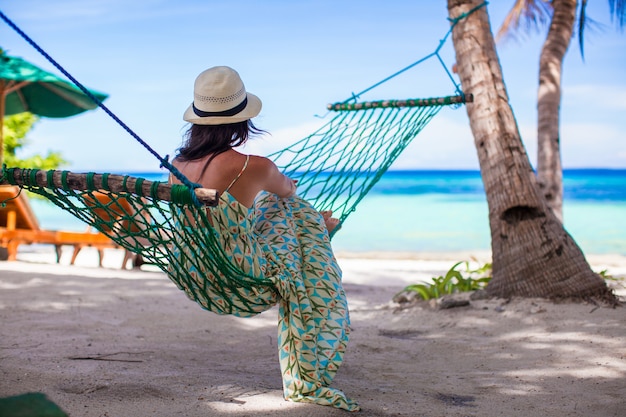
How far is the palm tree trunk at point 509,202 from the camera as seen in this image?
142 inches

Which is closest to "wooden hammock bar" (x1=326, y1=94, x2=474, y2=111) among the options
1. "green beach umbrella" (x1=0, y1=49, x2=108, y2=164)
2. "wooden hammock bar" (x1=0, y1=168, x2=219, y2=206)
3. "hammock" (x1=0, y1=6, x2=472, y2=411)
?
"hammock" (x1=0, y1=6, x2=472, y2=411)

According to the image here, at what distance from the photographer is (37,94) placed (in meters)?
7.05

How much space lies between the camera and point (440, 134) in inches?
1379

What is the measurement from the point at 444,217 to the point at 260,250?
1725 centimetres

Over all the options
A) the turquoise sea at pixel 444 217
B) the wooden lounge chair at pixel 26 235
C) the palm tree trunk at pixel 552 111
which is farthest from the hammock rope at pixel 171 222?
the turquoise sea at pixel 444 217

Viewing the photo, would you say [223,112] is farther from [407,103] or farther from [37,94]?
[37,94]

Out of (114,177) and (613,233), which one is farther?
(613,233)

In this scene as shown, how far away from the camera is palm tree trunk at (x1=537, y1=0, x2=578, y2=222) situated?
4801mm

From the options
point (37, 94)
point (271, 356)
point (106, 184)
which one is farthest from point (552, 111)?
point (37, 94)

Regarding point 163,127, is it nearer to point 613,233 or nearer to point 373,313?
point 613,233

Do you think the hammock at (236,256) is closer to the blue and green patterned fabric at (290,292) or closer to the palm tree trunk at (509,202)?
the blue and green patterned fabric at (290,292)

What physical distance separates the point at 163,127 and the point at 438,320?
118ft

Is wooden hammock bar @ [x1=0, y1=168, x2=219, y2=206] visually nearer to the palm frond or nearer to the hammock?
the hammock

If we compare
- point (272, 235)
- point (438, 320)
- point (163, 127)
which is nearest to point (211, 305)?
point (272, 235)
